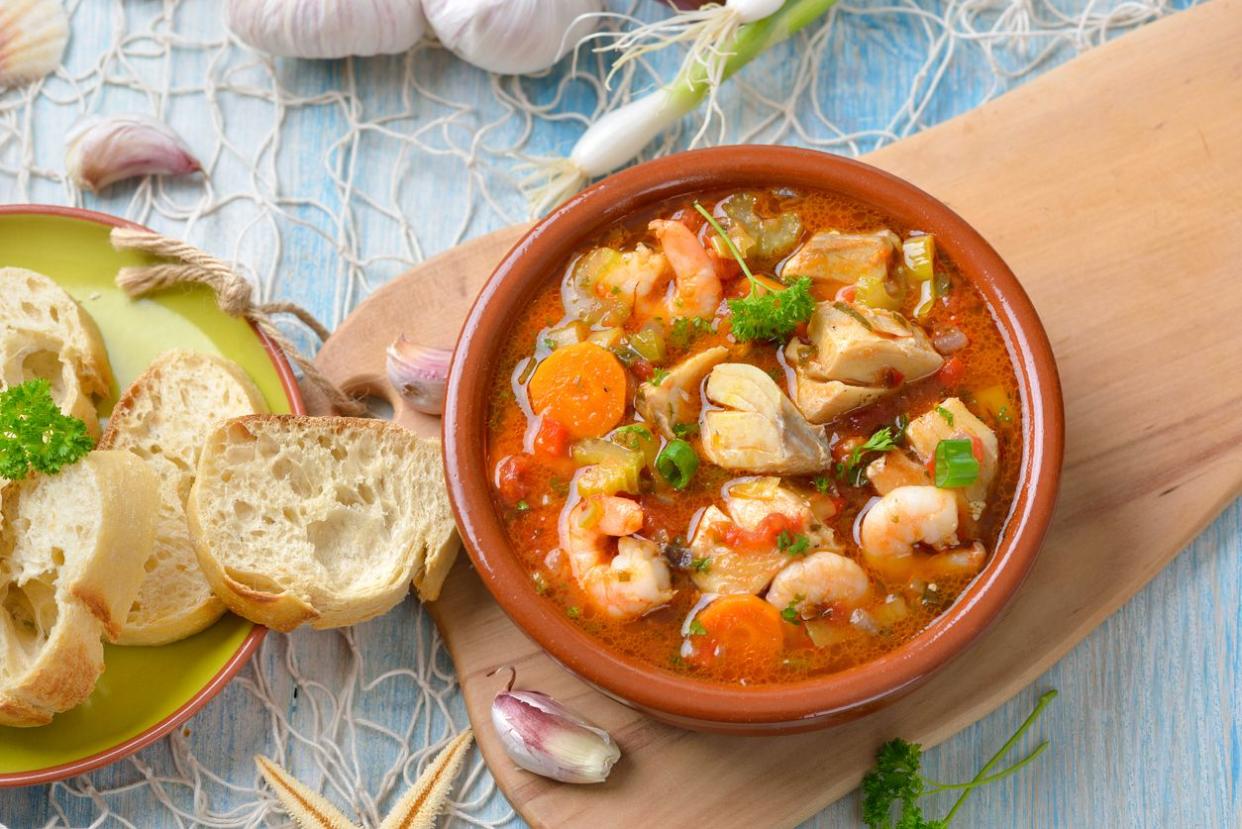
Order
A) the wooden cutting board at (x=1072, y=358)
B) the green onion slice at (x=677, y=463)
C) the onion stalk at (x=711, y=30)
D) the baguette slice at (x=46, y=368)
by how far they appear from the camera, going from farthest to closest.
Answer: the onion stalk at (x=711, y=30) → the baguette slice at (x=46, y=368) → the wooden cutting board at (x=1072, y=358) → the green onion slice at (x=677, y=463)

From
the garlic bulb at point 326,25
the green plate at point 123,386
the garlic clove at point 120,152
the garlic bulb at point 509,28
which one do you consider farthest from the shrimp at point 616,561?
the garlic clove at point 120,152

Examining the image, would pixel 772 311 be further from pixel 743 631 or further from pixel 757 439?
pixel 743 631

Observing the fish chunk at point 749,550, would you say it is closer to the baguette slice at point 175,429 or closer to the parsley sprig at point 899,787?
the parsley sprig at point 899,787

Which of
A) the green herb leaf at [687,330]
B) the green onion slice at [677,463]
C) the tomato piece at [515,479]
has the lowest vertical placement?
the tomato piece at [515,479]

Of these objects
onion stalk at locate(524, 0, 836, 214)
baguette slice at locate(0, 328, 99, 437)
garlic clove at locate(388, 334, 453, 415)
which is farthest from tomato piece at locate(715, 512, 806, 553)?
baguette slice at locate(0, 328, 99, 437)

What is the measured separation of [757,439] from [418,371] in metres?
1.04

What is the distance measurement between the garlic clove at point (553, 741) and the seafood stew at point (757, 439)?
439 millimetres

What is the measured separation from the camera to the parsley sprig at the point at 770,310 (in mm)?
2752

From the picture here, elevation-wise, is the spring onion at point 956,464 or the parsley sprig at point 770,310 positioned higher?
the parsley sprig at point 770,310

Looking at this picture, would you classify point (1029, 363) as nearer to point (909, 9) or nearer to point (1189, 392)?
point (1189, 392)

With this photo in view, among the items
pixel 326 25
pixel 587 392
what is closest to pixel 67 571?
pixel 587 392

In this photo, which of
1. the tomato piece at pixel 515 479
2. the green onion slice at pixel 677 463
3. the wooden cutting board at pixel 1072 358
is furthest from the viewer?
the wooden cutting board at pixel 1072 358

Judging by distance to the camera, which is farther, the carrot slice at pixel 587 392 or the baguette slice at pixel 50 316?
the baguette slice at pixel 50 316

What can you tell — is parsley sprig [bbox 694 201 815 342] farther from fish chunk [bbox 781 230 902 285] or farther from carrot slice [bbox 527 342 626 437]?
carrot slice [bbox 527 342 626 437]
